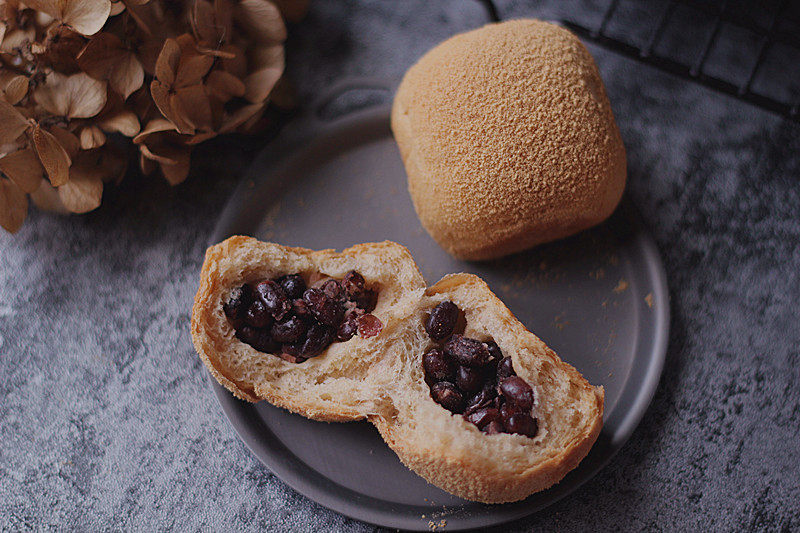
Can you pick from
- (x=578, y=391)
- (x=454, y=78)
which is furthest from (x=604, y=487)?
(x=454, y=78)

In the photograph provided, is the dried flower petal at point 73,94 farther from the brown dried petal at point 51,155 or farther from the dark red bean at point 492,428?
the dark red bean at point 492,428

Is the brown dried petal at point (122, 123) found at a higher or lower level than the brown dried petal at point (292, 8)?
lower

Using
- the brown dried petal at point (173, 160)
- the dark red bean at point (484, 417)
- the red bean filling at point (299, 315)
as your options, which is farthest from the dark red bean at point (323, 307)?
the brown dried petal at point (173, 160)

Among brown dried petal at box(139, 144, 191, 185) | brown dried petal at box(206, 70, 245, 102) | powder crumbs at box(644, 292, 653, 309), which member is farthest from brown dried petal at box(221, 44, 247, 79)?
powder crumbs at box(644, 292, 653, 309)

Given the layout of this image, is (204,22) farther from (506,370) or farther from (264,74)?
(506,370)

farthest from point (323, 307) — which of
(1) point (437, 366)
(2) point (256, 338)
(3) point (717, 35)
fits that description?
(3) point (717, 35)
